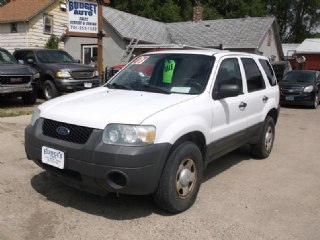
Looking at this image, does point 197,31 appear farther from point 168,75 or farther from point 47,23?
point 168,75

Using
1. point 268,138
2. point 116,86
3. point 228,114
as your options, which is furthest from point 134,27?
point 228,114

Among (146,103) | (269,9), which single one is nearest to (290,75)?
(146,103)

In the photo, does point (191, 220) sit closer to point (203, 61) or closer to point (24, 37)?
point (203, 61)

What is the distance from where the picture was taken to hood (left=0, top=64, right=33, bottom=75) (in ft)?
35.6

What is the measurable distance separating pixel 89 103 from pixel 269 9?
5687 cm

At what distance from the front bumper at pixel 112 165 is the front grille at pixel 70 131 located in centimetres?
6

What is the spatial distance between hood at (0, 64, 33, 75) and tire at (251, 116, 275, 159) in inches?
286

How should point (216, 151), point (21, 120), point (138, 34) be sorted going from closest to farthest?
point (216, 151)
point (21, 120)
point (138, 34)

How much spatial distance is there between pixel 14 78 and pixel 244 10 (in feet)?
126

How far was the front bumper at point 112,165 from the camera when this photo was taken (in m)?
3.70

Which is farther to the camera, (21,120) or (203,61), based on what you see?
(21,120)

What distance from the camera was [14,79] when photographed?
11086 mm

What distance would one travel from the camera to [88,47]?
26797 mm

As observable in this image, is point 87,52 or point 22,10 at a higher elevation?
point 22,10
